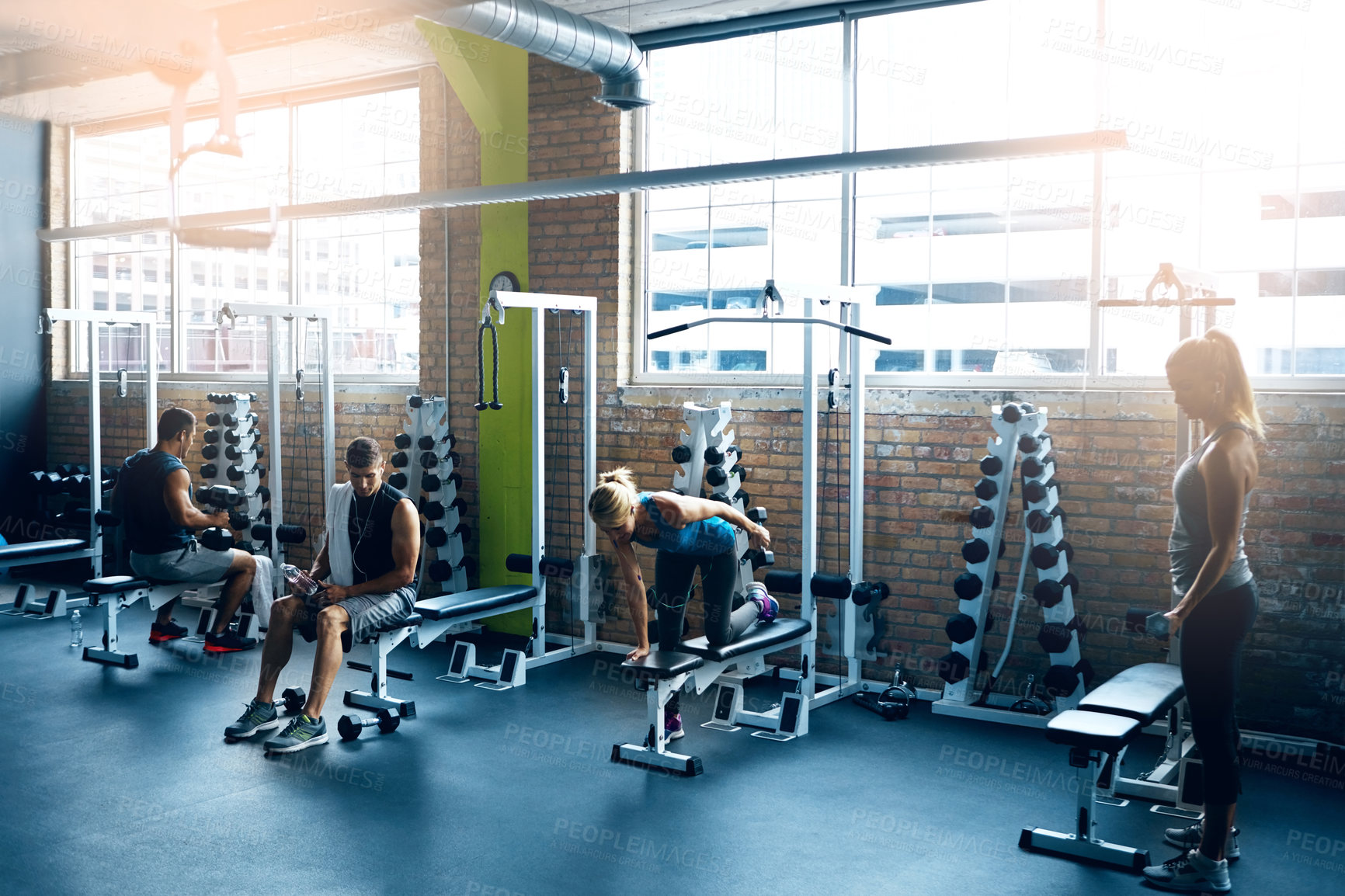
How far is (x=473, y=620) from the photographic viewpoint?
17.9ft

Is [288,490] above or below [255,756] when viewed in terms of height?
above

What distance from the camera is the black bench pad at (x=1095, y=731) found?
130 inches

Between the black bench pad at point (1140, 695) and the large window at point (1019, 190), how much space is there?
Result: 1.53 m

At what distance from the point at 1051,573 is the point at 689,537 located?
5.08 ft

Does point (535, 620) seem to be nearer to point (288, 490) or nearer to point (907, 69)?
point (288, 490)

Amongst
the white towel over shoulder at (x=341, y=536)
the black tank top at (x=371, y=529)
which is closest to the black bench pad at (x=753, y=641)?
the black tank top at (x=371, y=529)

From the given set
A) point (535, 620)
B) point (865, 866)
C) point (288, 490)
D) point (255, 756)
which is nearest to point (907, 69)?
point (535, 620)

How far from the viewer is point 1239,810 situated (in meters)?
3.88

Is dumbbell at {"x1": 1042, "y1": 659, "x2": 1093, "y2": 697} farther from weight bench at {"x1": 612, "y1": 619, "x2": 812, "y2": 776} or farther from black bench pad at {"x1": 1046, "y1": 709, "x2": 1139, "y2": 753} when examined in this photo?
black bench pad at {"x1": 1046, "y1": 709, "x2": 1139, "y2": 753}

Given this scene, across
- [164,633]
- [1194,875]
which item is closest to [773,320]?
[1194,875]

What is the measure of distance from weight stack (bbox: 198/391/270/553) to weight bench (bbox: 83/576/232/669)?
3.78 feet

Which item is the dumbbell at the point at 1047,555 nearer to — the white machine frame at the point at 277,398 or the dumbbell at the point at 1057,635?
the dumbbell at the point at 1057,635

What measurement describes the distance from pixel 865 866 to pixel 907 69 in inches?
144

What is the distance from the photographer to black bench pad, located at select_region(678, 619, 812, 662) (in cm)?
445
